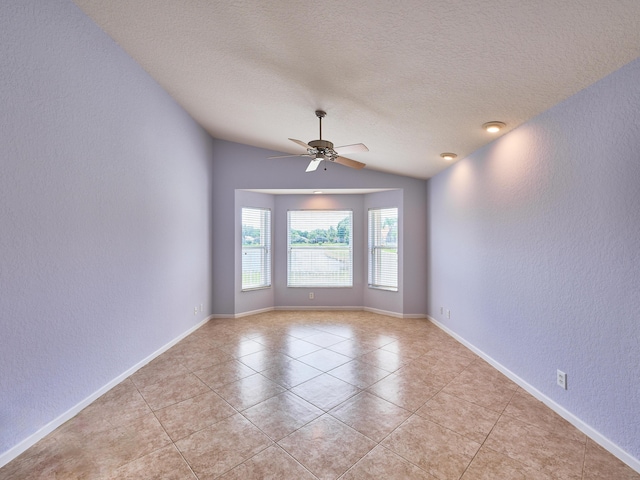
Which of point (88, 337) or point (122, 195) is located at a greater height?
point (122, 195)

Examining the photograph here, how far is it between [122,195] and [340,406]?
2823mm

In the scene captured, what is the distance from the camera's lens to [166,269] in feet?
12.3

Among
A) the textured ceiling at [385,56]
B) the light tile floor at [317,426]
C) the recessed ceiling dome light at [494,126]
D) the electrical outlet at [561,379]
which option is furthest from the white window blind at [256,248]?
the electrical outlet at [561,379]

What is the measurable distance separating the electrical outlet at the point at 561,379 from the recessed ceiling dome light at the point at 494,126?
2.21 meters

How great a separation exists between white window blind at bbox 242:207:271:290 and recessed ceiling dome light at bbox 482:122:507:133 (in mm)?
3979

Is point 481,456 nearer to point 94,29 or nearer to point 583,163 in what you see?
point 583,163

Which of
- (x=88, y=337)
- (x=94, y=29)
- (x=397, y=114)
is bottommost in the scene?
(x=88, y=337)

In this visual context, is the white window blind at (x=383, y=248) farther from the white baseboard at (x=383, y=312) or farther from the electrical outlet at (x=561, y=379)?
the electrical outlet at (x=561, y=379)

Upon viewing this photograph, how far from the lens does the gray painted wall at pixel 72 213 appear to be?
1.92m

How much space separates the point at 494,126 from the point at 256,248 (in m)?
4.24

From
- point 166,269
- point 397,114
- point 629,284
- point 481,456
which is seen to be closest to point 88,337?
point 166,269

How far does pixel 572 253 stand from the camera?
2.28 metres

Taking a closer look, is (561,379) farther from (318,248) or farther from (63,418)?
(318,248)

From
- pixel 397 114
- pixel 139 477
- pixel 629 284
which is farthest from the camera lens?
pixel 397 114
